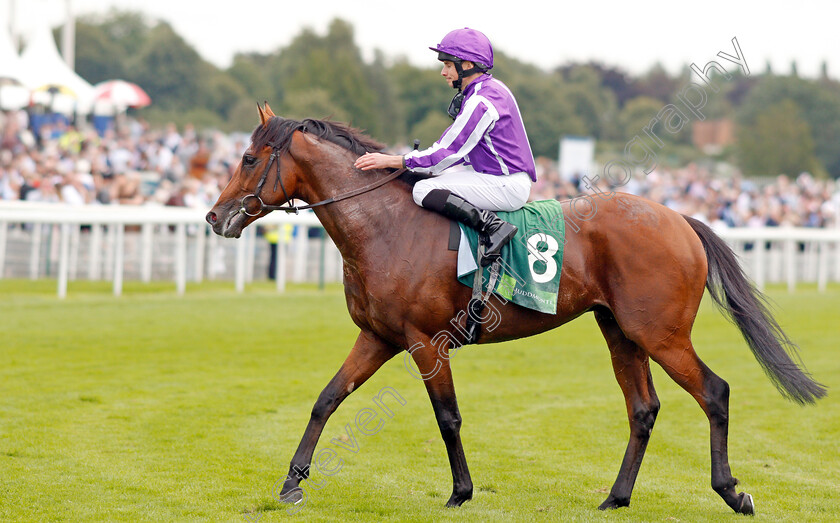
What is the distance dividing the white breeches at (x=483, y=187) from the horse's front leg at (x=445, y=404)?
0.80 m

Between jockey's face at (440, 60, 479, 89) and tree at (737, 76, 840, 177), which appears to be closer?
jockey's face at (440, 60, 479, 89)

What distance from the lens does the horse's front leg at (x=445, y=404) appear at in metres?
4.96

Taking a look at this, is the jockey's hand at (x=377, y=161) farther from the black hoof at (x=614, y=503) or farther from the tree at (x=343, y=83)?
the tree at (x=343, y=83)

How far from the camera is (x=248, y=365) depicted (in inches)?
361

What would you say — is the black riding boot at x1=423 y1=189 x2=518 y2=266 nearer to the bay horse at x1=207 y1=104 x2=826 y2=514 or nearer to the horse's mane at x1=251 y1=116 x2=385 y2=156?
the bay horse at x1=207 y1=104 x2=826 y2=514

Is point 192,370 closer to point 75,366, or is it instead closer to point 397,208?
point 75,366

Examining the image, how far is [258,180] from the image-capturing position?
5137mm

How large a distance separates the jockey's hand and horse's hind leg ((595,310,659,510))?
4.77 feet

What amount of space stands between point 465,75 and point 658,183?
19.7 metres

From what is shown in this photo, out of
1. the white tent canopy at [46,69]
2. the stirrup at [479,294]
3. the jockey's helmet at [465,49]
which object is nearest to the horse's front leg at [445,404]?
the stirrup at [479,294]

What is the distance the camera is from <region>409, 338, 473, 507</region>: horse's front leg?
4.96 m

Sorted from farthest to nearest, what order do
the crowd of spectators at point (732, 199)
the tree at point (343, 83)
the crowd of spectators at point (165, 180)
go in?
the tree at point (343, 83), the crowd of spectators at point (732, 199), the crowd of spectators at point (165, 180)

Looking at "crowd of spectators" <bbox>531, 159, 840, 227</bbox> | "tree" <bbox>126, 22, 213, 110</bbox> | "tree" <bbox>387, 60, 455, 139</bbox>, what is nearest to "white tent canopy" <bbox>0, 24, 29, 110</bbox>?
"crowd of spectators" <bbox>531, 159, 840, 227</bbox>

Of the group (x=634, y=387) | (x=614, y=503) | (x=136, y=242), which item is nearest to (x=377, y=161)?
(x=634, y=387)
